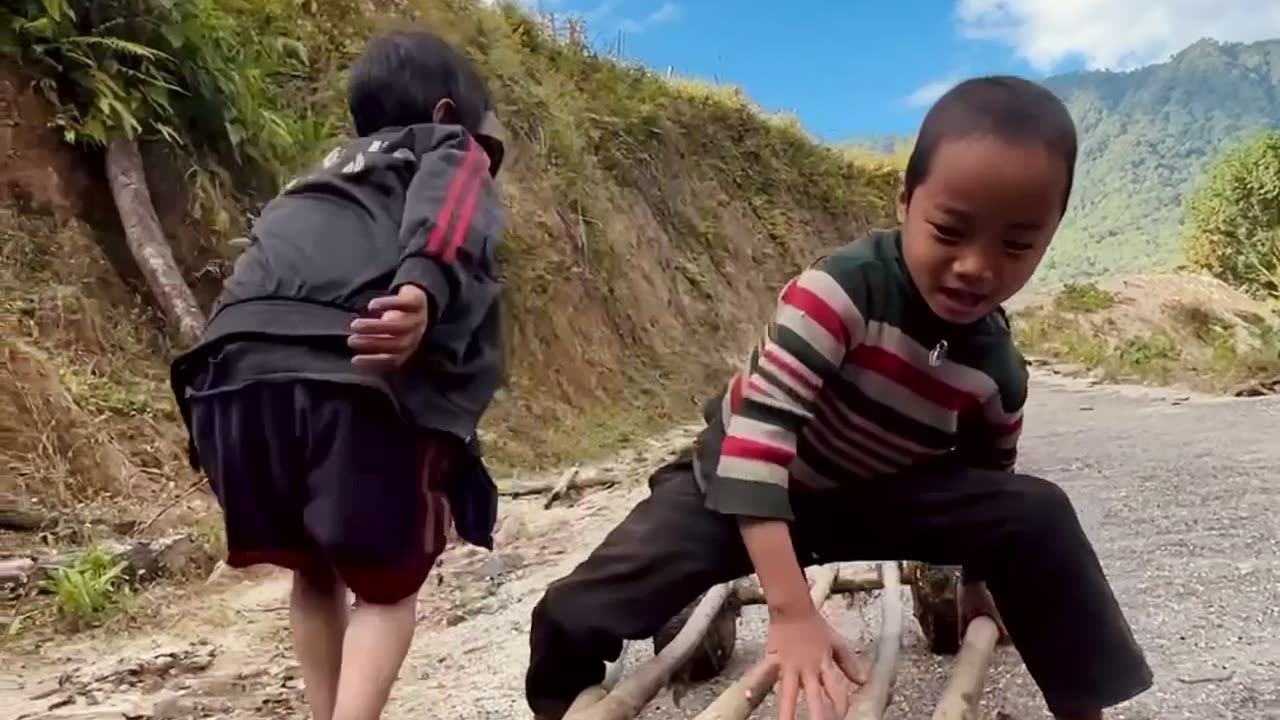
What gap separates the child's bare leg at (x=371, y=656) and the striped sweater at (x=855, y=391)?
489mm

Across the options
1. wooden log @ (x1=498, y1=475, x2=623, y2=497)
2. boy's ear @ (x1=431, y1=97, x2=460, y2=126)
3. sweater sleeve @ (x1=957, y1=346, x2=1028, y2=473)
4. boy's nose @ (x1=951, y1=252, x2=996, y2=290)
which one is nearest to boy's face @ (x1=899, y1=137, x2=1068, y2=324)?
boy's nose @ (x1=951, y1=252, x2=996, y2=290)

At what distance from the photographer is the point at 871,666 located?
1.73 metres

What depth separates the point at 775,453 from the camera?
5.03ft

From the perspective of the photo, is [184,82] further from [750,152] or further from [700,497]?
[750,152]

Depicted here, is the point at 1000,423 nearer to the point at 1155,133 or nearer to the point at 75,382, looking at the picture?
the point at 75,382

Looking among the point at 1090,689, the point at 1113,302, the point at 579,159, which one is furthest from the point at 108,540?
the point at 1113,302

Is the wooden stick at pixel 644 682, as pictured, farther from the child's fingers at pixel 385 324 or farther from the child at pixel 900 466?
the child's fingers at pixel 385 324

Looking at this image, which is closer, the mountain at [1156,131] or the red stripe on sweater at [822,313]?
the red stripe on sweater at [822,313]

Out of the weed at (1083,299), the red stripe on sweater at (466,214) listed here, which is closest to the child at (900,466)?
the red stripe on sweater at (466,214)

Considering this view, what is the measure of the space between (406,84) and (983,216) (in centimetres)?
100

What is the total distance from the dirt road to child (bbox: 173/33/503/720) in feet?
2.21

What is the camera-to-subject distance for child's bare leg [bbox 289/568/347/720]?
1.89 m

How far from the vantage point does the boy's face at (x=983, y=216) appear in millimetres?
1413

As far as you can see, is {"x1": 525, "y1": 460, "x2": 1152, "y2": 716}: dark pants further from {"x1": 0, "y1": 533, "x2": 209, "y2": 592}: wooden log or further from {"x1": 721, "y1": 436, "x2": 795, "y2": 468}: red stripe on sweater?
{"x1": 0, "y1": 533, "x2": 209, "y2": 592}: wooden log
